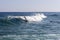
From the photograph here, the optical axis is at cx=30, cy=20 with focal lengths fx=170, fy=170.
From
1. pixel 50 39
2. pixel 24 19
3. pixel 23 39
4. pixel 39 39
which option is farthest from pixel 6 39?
pixel 24 19

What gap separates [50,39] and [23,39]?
1.72 meters

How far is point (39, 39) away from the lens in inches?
412

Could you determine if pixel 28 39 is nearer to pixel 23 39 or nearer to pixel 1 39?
pixel 23 39

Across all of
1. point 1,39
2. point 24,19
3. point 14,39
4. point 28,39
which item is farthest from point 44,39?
point 24,19

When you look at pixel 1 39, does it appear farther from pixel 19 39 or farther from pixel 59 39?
pixel 59 39

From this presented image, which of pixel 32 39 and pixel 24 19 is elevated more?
pixel 24 19

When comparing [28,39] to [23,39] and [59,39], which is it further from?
[59,39]

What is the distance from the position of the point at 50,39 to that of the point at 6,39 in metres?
2.76

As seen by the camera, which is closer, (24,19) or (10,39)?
(10,39)

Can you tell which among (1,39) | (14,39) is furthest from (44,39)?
(1,39)

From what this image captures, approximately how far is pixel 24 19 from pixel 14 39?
1834cm

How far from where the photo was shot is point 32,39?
10.6 metres

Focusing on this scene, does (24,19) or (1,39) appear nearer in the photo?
(1,39)

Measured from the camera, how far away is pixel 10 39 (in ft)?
34.3
